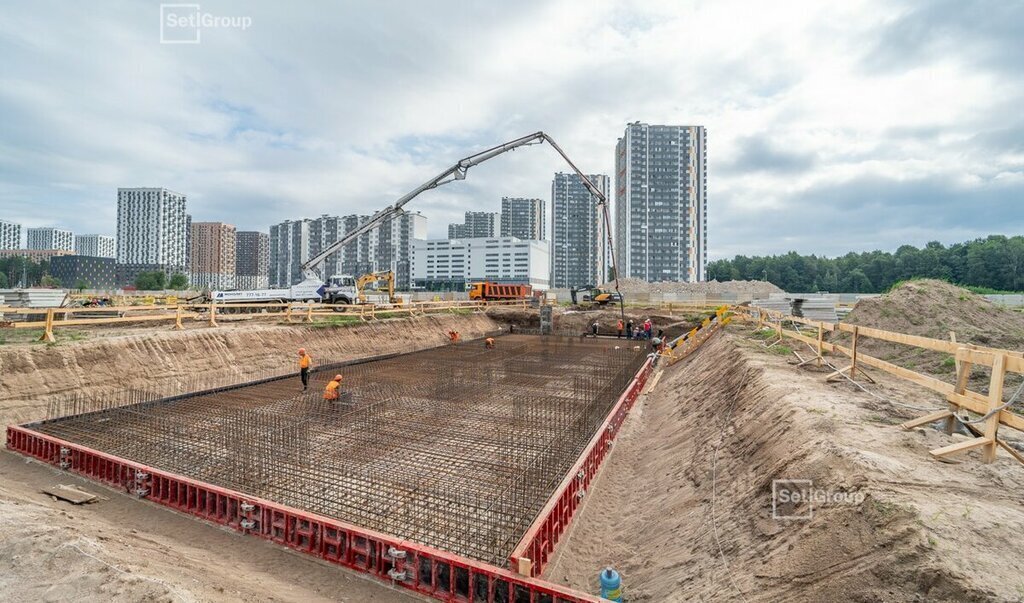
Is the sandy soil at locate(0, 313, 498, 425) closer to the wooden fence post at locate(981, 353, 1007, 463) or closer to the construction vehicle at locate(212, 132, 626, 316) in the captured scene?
the construction vehicle at locate(212, 132, 626, 316)

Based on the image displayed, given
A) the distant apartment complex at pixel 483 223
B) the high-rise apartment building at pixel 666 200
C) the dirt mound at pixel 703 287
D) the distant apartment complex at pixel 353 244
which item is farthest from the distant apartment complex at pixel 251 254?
the dirt mound at pixel 703 287

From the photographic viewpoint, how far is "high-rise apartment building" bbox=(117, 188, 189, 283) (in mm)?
102000

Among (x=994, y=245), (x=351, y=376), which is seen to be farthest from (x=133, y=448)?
(x=994, y=245)

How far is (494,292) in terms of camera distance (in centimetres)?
3359

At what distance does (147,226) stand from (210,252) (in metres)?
19.6

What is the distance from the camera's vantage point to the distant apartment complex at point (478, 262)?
94062 mm

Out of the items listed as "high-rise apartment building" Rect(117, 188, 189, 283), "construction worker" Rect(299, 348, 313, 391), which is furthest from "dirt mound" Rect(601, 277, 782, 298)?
"high-rise apartment building" Rect(117, 188, 189, 283)

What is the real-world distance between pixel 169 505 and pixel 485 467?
13.7ft

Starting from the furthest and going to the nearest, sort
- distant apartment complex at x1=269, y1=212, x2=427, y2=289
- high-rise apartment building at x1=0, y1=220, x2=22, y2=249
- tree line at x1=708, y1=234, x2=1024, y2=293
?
high-rise apartment building at x1=0, y1=220, x2=22, y2=249 → distant apartment complex at x1=269, y1=212, x2=427, y2=289 → tree line at x1=708, y1=234, x2=1024, y2=293

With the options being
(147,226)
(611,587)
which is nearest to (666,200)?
(611,587)

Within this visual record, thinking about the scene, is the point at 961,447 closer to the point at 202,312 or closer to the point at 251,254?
the point at 202,312

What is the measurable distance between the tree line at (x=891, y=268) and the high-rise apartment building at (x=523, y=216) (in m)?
54.3

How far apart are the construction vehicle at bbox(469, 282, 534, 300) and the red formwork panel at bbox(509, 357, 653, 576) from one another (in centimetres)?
2427

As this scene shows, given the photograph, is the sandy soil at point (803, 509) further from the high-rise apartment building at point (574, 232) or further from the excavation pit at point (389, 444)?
the high-rise apartment building at point (574, 232)
